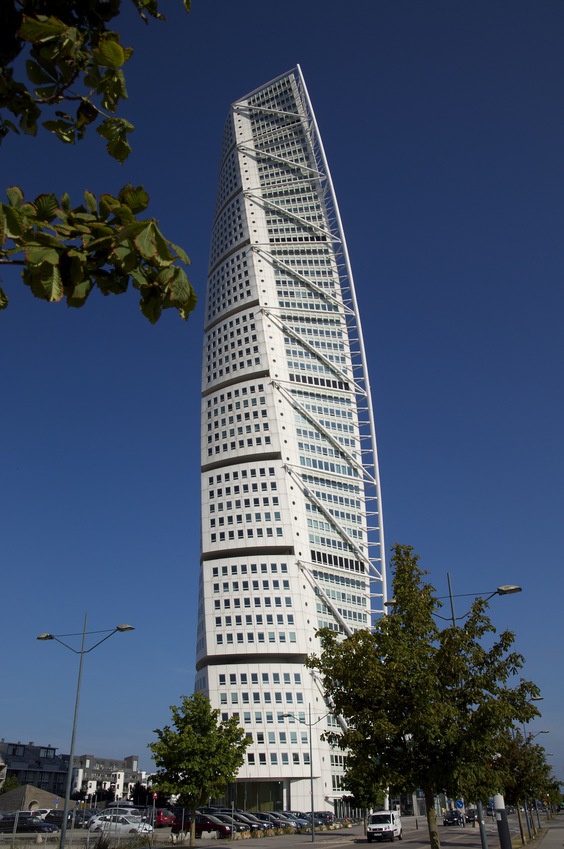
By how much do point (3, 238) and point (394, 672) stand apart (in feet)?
61.0

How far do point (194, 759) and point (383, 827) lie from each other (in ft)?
44.9

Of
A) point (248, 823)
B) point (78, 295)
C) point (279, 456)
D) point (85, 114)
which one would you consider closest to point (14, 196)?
point (78, 295)

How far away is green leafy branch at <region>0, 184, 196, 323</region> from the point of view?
4.00 meters

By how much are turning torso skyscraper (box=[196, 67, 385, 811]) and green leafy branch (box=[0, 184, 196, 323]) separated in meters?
82.4

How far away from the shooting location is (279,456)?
10856cm

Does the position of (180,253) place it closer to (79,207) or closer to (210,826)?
(79,207)

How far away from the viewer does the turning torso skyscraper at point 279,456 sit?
9250 cm

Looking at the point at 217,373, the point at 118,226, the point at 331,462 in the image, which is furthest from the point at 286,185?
the point at 118,226

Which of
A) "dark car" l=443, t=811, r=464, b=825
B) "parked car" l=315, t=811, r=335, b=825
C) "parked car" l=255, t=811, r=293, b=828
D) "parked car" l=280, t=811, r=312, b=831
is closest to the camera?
"parked car" l=255, t=811, r=293, b=828

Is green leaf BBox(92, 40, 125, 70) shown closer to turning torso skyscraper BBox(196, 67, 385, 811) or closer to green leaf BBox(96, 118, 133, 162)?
→ green leaf BBox(96, 118, 133, 162)

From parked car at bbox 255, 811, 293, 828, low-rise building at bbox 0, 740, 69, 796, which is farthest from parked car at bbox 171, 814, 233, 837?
low-rise building at bbox 0, 740, 69, 796

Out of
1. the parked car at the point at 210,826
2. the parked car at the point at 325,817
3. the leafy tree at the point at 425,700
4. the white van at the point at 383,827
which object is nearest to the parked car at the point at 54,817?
the parked car at the point at 210,826

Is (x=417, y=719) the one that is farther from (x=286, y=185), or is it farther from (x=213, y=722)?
(x=286, y=185)

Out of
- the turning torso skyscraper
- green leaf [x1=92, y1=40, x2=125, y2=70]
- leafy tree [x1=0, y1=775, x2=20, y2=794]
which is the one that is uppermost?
the turning torso skyscraper
